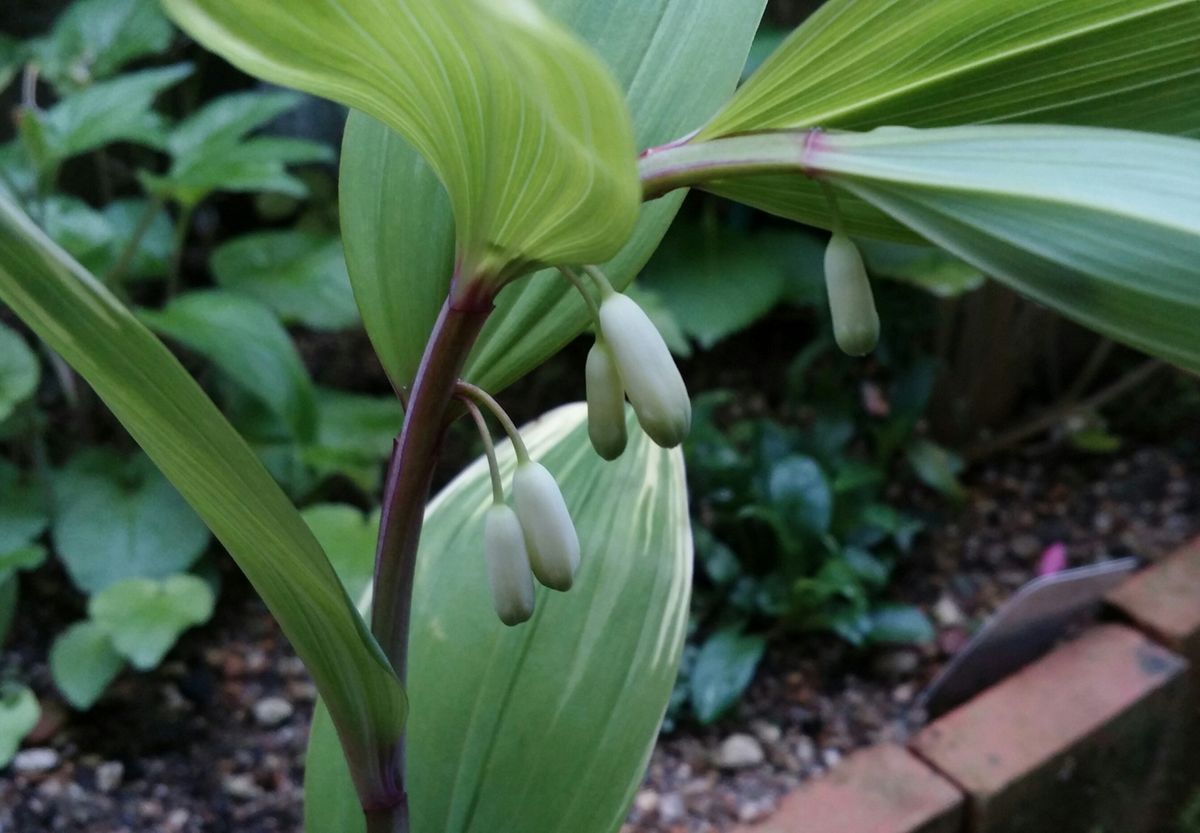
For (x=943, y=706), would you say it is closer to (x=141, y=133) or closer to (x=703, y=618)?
(x=703, y=618)

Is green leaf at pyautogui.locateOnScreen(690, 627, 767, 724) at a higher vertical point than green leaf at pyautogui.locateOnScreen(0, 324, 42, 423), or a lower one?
lower

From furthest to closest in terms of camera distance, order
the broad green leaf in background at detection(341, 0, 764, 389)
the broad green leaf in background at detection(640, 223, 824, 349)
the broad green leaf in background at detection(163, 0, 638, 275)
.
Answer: the broad green leaf in background at detection(640, 223, 824, 349)
the broad green leaf in background at detection(341, 0, 764, 389)
the broad green leaf in background at detection(163, 0, 638, 275)

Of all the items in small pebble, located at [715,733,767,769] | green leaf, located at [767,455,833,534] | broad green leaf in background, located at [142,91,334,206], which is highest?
broad green leaf in background, located at [142,91,334,206]

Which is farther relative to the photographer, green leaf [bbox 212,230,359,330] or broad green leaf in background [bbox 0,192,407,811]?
green leaf [bbox 212,230,359,330]

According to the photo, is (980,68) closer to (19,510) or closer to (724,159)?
(724,159)

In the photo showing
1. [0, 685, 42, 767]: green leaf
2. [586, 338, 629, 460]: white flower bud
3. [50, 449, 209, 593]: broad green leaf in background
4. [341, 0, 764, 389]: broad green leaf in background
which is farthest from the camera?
[50, 449, 209, 593]: broad green leaf in background

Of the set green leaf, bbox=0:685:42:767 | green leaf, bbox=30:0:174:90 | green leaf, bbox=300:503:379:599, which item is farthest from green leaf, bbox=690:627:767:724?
green leaf, bbox=30:0:174:90

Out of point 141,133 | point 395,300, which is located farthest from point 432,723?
point 141,133

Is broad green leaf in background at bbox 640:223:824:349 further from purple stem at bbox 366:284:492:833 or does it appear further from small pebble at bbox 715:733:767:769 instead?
purple stem at bbox 366:284:492:833
